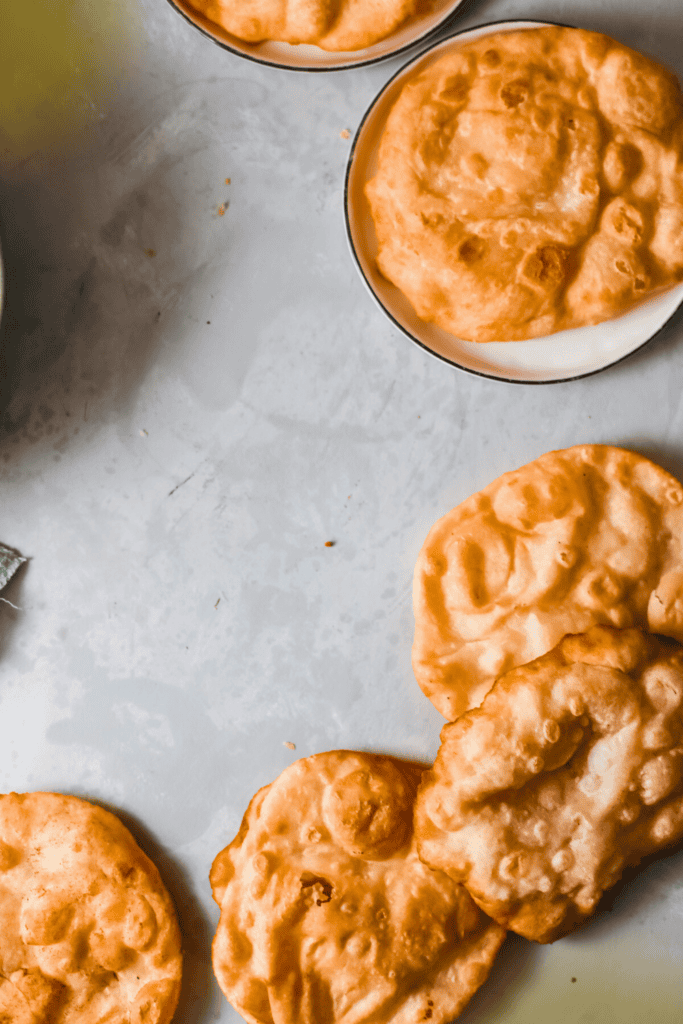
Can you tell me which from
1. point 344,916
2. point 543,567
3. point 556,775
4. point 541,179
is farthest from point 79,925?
point 541,179

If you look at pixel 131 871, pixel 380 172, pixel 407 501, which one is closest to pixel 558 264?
pixel 380 172

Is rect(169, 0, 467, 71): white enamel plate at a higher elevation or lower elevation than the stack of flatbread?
higher

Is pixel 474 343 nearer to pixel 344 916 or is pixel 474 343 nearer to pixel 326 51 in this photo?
pixel 326 51

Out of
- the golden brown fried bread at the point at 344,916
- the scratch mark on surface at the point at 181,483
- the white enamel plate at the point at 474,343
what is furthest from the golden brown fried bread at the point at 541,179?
the golden brown fried bread at the point at 344,916

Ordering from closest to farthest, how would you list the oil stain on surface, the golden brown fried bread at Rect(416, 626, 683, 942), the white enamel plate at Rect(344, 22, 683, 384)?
the golden brown fried bread at Rect(416, 626, 683, 942), the white enamel plate at Rect(344, 22, 683, 384), the oil stain on surface

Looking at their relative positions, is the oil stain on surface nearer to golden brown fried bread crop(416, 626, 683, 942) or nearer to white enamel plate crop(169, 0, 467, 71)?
white enamel plate crop(169, 0, 467, 71)

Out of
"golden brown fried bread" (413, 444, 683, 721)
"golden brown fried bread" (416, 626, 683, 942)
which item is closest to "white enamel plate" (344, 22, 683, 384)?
"golden brown fried bread" (413, 444, 683, 721)
